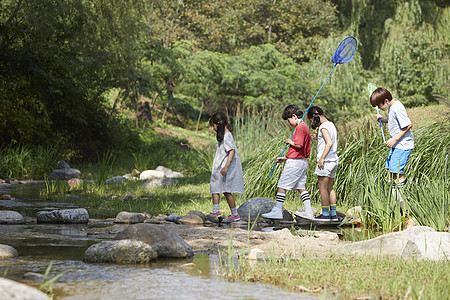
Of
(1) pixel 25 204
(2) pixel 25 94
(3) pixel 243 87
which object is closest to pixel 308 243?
(1) pixel 25 204

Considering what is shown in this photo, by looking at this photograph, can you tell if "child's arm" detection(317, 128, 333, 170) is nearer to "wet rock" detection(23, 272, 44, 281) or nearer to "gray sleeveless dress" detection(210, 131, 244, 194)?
"gray sleeveless dress" detection(210, 131, 244, 194)

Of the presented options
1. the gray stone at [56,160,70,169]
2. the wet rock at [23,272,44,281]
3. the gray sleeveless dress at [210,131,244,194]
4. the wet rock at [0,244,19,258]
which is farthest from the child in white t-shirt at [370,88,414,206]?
the gray stone at [56,160,70,169]

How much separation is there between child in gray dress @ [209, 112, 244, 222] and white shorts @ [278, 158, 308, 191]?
2.15ft

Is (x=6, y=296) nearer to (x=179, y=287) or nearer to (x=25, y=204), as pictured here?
(x=179, y=287)

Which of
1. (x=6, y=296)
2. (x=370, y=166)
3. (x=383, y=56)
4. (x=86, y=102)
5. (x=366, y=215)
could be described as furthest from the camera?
(x=383, y=56)

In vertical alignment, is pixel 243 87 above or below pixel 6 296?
above

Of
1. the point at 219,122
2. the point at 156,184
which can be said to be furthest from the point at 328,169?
the point at 156,184

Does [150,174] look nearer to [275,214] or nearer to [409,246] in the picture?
[275,214]

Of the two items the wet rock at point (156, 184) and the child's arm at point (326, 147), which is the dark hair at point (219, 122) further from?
the wet rock at point (156, 184)

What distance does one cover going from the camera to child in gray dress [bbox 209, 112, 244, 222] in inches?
332

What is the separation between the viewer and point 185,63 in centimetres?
2669

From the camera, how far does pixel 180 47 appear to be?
86.8ft

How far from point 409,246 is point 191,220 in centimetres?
353

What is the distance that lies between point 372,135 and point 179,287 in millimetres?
7072
